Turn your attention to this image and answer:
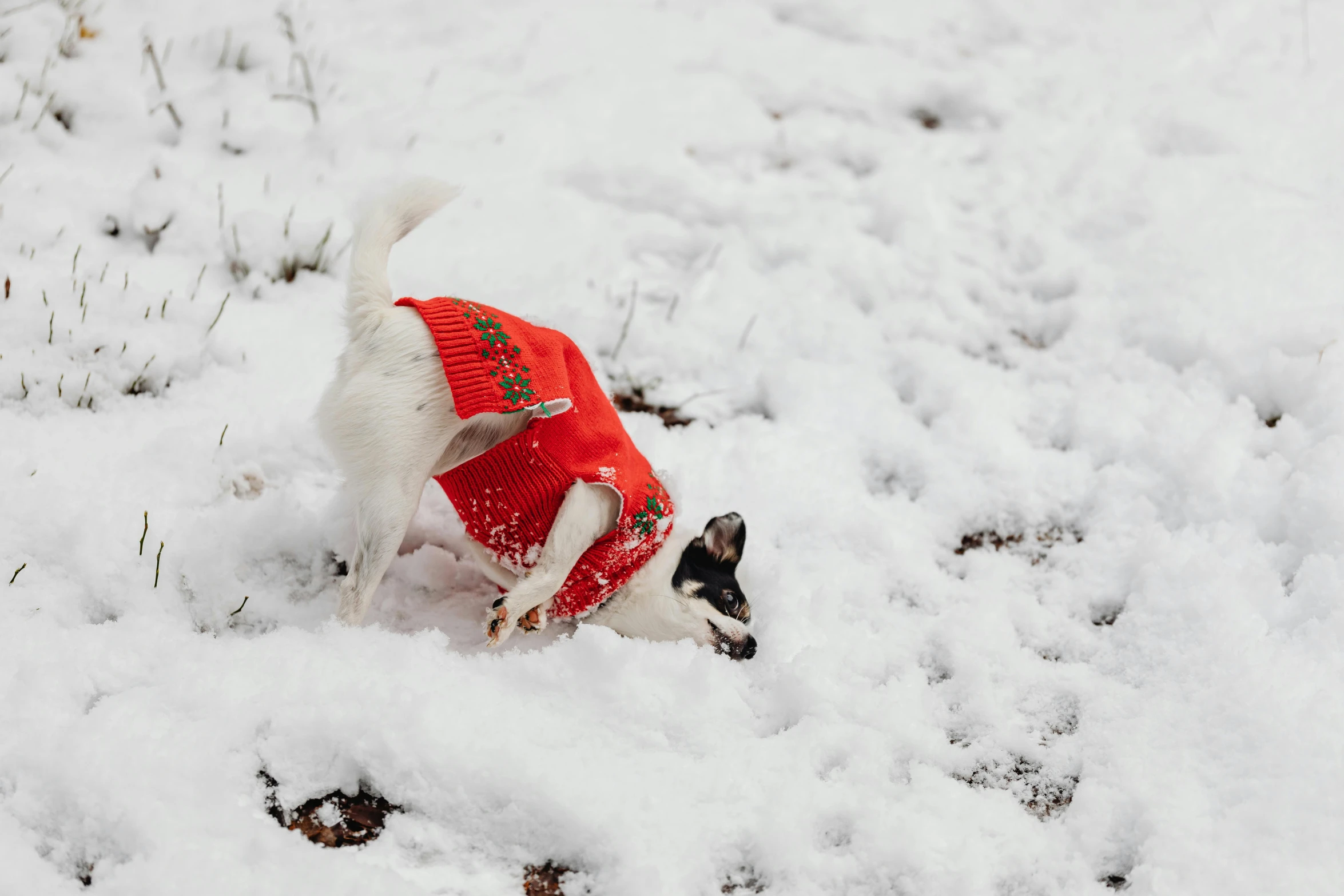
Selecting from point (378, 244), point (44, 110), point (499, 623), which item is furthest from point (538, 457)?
point (44, 110)

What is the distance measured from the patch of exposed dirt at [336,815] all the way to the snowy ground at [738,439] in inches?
1.0

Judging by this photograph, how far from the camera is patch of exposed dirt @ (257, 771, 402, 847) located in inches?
71.6

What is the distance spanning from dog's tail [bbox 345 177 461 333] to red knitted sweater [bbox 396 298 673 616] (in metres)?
0.10

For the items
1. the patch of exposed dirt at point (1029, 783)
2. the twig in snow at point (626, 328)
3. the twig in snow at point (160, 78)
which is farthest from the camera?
the twig in snow at point (160, 78)

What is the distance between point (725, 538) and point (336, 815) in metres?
1.26

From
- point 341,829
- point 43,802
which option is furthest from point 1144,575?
point 43,802

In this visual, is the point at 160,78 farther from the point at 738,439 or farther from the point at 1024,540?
the point at 1024,540

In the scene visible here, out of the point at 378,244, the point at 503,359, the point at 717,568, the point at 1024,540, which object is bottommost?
the point at 1024,540

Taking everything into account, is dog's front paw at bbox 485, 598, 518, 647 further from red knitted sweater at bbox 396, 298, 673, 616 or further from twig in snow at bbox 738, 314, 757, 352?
twig in snow at bbox 738, 314, 757, 352

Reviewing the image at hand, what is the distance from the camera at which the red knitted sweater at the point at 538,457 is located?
2.28 metres

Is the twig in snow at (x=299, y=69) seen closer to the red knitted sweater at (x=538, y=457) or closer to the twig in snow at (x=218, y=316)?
the twig in snow at (x=218, y=316)

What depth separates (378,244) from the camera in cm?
241

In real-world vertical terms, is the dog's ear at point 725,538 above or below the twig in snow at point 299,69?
below

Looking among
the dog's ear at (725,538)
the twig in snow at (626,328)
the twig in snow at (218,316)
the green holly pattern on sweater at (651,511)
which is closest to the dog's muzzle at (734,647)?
the dog's ear at (725,538)
